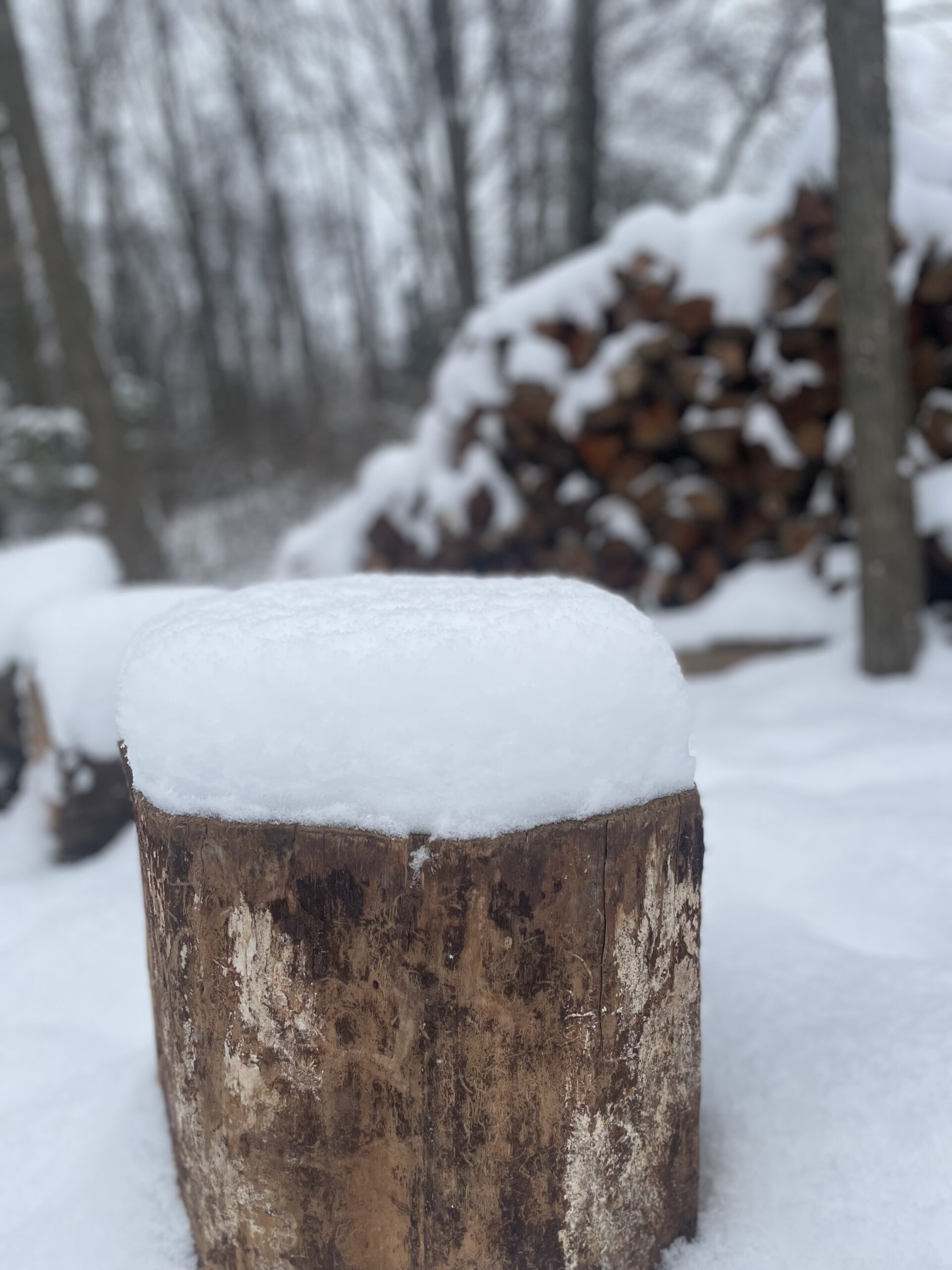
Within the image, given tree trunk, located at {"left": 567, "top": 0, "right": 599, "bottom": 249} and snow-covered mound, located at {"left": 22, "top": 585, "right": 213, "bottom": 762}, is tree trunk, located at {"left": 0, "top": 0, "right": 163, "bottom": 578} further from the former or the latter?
tree trunk, located at {"left": 567, "top": 0, "right": 599, "bottom": 249}

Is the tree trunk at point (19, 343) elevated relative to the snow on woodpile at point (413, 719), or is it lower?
lower

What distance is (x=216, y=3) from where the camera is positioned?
11961 mm

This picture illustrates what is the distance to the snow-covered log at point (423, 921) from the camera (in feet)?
2.89

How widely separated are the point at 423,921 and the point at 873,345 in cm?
236

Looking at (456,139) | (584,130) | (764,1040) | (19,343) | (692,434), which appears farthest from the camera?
(19,343)

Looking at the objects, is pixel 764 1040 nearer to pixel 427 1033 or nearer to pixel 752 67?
pixel 427 1033

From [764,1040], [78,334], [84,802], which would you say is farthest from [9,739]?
[78,334]

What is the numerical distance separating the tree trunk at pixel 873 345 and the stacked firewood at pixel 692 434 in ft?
0.93

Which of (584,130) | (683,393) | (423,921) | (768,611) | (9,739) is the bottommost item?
(768,611)

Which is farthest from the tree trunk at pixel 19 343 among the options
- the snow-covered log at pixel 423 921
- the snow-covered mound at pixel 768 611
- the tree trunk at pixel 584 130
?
the snow-covered log at pixel 423 921

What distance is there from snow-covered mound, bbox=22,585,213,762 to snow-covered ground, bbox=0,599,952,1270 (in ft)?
0.84

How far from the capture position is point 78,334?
196 inches

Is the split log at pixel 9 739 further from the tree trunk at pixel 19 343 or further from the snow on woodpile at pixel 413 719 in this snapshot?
the tree trunk at pixel 19 343

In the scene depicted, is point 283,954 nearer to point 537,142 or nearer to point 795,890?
point 795,890
